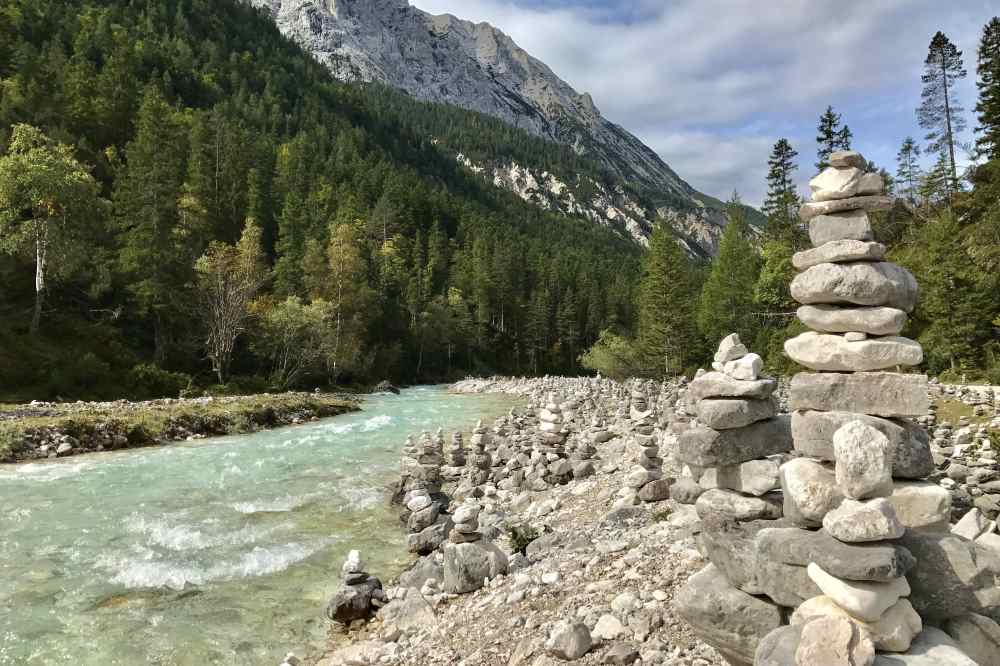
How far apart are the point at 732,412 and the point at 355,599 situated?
234 inches

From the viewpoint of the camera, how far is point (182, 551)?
10484 mm

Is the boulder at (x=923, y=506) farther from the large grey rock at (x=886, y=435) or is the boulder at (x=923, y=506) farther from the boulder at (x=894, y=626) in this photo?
the boulder at (x=894, y=626)

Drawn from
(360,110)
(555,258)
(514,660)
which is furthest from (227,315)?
(360,110)

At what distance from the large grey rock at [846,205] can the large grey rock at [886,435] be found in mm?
2183

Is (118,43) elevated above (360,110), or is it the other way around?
(360,110)

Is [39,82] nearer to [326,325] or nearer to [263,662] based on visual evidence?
[326,325]

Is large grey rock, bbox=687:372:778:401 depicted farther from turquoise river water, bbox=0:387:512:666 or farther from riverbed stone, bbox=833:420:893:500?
turquoise river water, bbox=0:387:512:666

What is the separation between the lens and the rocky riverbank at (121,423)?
19.7m

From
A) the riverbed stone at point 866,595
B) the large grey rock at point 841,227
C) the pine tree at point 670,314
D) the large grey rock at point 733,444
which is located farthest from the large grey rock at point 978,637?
the pine tree at point 670,314

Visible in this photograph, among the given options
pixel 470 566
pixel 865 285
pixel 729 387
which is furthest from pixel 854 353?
pixel 470 566

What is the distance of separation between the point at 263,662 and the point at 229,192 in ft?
259

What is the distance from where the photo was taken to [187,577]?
30.4ft

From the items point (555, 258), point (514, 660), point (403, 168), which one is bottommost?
point (514, 660)

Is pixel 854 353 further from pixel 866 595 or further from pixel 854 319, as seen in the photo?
pixel 866 595
